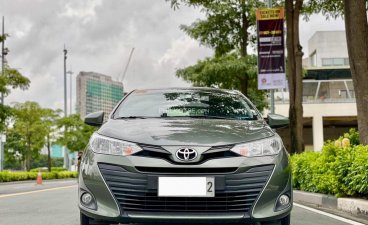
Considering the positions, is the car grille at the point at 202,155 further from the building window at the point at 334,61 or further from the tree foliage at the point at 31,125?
the building window at the point at 334,61

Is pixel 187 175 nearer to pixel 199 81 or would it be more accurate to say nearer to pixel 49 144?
pixel 199 81

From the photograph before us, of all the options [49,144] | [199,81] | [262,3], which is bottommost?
[49,144]

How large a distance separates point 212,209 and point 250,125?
987mm

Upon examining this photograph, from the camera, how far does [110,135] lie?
4426 mm

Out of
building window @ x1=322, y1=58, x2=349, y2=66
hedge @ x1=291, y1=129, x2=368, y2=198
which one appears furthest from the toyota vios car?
building window @ x1=322, y1=58, x2=349, y2=66

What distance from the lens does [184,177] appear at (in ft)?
13.3

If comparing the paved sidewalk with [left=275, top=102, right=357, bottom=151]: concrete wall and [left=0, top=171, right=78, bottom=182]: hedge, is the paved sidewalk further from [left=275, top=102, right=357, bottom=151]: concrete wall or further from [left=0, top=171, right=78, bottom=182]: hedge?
[left=275, top=102, right=357, bottom=151]: concrete wall

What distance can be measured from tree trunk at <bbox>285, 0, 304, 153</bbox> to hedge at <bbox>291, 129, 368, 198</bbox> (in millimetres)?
3486

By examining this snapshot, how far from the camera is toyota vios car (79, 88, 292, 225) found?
4.08 meters

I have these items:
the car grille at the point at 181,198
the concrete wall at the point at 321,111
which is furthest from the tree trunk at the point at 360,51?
the concrete wall at the point at 321,111

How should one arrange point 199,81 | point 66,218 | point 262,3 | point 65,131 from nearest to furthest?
1. point 66,218
2. point 262,3
3. point 199,81
4. point 65,131

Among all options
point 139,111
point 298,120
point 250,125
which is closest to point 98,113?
point 139,111

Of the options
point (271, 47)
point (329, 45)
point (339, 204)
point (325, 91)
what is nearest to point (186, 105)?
point (339, 204)

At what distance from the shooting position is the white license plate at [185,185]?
4.06m
